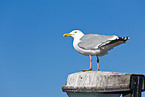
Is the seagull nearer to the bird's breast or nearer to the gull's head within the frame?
the bird's breast

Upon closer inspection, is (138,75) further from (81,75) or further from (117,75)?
(81,75)

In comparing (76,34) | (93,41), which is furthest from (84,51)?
(76,34)

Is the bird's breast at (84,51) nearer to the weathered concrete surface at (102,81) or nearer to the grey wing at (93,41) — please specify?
the grey wing at (93,41)

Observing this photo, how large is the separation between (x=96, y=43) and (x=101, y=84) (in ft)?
5.34

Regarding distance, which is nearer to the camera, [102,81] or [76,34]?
[102,81]

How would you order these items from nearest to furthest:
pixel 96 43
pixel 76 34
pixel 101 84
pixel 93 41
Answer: pixel 101 84 < pixel 96 43 < pixel 93 41 < pixel 76 34

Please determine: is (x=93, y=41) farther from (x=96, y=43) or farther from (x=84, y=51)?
(x=84, y=51)

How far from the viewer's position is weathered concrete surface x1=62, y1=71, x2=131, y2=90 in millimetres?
4602

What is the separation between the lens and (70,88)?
16.4 ft

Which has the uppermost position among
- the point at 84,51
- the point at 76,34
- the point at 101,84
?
the point at 76,34

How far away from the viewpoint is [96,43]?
6.06 meters

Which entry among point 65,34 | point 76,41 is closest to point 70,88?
point 76,41

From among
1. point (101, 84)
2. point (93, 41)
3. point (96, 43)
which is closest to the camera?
point (101, 84)

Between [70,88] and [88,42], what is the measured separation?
1.68 metres
